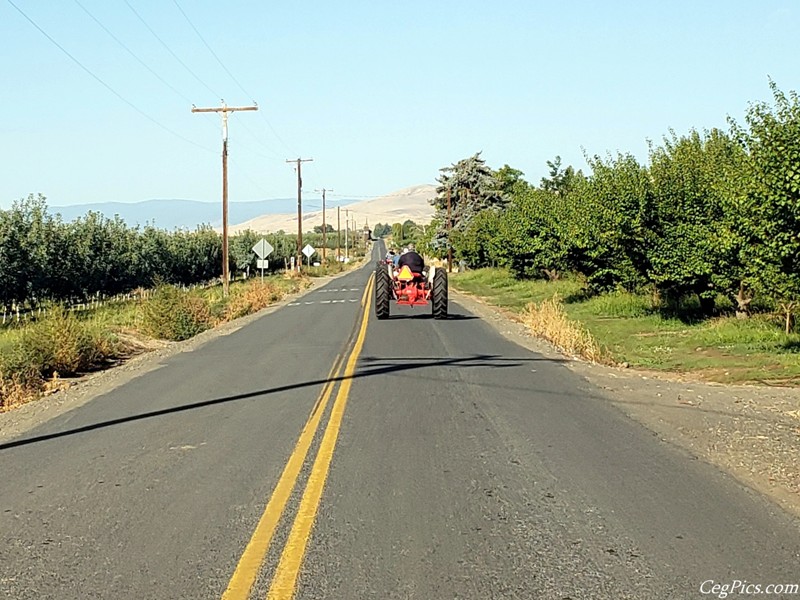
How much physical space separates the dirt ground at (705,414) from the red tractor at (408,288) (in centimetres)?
1057

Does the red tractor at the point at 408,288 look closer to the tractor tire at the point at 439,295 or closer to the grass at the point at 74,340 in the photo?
the tractor tire at the point at 439,295

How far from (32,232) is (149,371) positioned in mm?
28551

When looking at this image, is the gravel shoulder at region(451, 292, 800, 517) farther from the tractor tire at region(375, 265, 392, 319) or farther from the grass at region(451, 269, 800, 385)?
the tractor tire at region(375, 265, 392, 319)

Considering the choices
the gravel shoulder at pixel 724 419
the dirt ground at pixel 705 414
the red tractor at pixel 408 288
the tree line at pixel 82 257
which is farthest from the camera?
the tree line at pixel 82 257

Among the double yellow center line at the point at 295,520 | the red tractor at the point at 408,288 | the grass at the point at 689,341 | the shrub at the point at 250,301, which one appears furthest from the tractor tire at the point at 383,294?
the double yellow center line at the point at 295,520

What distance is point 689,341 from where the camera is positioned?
22266 millimetres

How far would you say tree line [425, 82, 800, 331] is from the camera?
1666 centimetres

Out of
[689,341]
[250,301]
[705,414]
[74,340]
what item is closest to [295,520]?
[705,414]

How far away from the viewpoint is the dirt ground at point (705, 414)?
28.5 feet

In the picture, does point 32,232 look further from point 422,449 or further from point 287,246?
point 287,246

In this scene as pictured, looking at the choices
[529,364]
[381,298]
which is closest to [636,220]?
[381,298]

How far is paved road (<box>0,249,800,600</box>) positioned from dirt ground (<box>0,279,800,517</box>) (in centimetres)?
34

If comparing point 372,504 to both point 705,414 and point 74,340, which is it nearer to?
point 705,414

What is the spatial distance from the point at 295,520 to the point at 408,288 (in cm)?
2319
